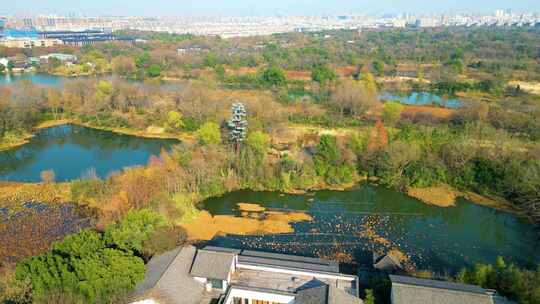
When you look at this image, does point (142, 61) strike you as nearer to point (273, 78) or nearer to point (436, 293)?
point (273, 78)

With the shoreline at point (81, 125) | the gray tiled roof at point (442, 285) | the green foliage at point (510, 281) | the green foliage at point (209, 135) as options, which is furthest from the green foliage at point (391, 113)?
the gray tiled roof at point (442, 285)

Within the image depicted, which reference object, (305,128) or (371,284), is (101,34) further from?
(371,284)

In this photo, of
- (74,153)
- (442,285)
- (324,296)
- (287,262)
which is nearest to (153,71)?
(74,153)

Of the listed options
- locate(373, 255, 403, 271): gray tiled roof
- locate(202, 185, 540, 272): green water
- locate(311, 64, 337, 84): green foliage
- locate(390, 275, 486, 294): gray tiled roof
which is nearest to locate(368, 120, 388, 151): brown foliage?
locate(202, 185, 540, 272): green water

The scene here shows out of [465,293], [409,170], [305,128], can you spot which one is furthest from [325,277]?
[305,128]

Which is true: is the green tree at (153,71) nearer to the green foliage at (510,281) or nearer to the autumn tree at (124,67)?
the autumn tree at (124,67)

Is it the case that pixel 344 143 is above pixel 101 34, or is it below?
below

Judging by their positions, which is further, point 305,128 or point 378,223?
point 305,128
